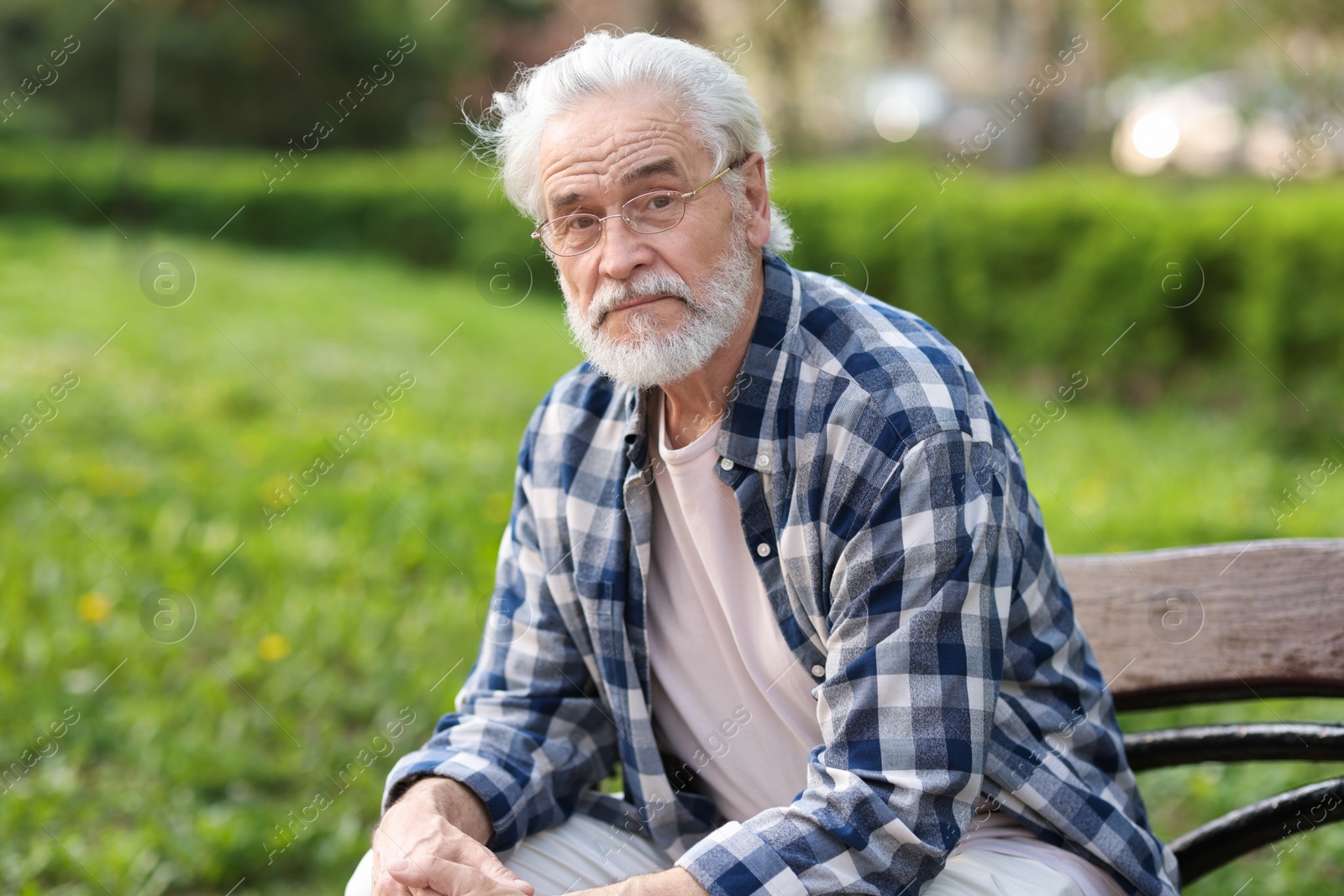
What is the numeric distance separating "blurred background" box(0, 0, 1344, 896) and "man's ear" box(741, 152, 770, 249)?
1.90 feet

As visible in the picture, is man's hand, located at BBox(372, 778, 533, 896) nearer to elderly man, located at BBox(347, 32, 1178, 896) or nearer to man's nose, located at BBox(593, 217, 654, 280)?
elderly man, located at BBox(347, 32, 1178, 896)

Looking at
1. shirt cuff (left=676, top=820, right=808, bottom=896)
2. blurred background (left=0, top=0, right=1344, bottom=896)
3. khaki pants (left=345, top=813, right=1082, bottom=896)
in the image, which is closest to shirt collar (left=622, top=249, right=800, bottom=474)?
shirt cuff (left=676, top=820, right=808, bottom=896)

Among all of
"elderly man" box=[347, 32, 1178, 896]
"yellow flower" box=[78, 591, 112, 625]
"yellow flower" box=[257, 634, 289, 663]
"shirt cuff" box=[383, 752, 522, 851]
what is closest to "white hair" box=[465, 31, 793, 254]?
"elderly man" box=[347, 32, 1178, 896]

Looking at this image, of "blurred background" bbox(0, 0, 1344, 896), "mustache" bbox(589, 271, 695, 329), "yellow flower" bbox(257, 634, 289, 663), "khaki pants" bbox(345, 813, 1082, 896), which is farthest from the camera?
"yellow flower" bbox(257, 634, 289, 663)

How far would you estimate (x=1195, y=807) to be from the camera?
3.13 metres

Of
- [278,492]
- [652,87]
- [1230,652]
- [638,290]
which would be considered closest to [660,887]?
[638,290]

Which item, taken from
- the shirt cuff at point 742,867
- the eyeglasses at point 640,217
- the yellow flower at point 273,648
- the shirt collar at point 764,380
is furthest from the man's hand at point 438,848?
the yellow flower at point 273,648

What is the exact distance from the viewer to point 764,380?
6.07 feet

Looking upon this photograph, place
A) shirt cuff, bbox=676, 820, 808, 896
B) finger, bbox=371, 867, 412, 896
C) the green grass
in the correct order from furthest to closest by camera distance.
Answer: the green grass < finger, bbox=371, 867, 412, 896 < shirt cuff, bbox=676, 820, 808, 896

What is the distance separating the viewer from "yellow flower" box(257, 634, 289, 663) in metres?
3.78

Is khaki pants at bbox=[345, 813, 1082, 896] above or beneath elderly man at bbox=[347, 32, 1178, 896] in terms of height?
beneath

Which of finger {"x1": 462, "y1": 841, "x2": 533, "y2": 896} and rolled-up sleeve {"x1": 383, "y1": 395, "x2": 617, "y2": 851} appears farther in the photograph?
rolled-up sleeve {"x1": 383, "y1": 395, "x2": 617, "y2": 851}

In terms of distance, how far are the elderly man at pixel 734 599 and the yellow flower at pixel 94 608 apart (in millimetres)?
2372

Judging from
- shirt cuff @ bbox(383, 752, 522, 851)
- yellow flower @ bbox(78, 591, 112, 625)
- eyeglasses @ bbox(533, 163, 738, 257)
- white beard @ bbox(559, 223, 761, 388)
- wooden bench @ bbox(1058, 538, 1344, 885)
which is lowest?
wooden bench @ bbox(1058, 538, 1344, 885)
